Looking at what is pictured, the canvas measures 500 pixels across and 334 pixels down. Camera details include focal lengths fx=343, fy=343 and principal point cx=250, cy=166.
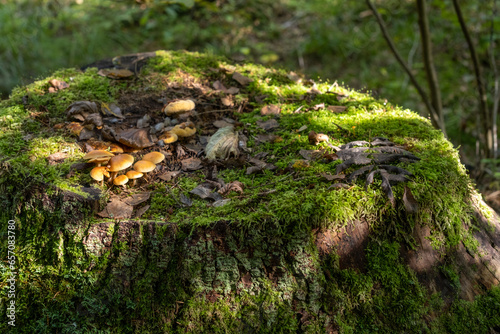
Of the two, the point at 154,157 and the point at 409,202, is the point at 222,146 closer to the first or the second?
the point at 154,157

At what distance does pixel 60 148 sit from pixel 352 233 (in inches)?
99.7

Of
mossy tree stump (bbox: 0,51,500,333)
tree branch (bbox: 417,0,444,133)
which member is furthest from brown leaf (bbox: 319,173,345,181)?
tree branch (bbox: 417,0,444,133)

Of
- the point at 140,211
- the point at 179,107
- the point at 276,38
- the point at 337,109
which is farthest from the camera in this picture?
the point at 276,38

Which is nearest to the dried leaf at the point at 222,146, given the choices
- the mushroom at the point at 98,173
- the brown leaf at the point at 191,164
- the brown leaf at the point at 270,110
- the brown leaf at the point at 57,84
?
the brown leaf at the point at 191,164

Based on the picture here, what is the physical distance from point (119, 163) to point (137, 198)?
328mm

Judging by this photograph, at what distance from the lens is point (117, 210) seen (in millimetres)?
2443

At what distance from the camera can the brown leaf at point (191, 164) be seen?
120 inches

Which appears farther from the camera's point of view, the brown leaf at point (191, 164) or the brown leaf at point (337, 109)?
the brown leaf at point (337, 109)

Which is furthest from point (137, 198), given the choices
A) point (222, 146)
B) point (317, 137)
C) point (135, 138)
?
point (317, 137)

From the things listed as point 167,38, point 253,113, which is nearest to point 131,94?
point 253,113

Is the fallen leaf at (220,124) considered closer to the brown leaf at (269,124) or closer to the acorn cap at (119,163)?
the brown leaf at (269,124)

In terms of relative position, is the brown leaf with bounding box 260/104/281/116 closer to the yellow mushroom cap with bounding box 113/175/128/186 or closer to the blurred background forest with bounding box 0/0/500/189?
the yellow mushroom cap with bounding box 113/175/128/186

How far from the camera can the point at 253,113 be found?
3.78 m

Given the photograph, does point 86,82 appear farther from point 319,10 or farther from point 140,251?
point 319,10
